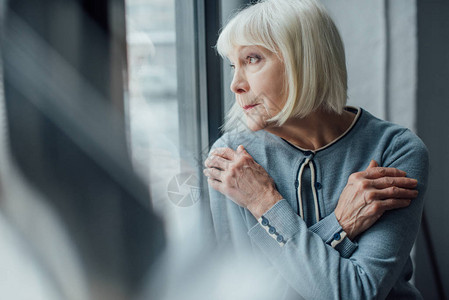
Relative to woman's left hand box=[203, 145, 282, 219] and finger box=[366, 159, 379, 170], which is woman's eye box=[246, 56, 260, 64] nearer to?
woman's left hand box=[203, 145, 282, 219]

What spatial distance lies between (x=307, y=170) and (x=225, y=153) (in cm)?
17

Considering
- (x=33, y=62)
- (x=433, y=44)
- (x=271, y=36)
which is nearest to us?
(x=33, y=62)

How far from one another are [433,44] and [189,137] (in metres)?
0.90

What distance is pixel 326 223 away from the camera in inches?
29.8

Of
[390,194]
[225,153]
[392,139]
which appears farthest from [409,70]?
[225,153]

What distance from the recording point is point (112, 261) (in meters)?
0.49

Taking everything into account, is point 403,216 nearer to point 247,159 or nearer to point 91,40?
point 247,159

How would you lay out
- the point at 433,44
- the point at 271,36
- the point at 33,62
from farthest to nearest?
the point at 433,44
the point at 271,36
the point at 33,62

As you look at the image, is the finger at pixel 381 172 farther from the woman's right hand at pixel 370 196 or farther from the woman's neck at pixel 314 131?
the woman's neck at pixel 314 131

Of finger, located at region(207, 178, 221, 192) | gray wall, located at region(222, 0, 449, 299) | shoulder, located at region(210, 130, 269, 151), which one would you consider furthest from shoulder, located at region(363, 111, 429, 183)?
gray wall, located at region(222, 0, 449, 299)

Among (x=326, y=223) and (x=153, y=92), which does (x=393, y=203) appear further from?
(x=153, y=92)

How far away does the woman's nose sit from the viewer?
74 cm

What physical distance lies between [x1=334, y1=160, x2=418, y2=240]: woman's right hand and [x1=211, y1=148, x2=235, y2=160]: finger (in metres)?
0.22

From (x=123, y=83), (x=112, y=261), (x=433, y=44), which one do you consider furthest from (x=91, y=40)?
(x=433, y=44)
